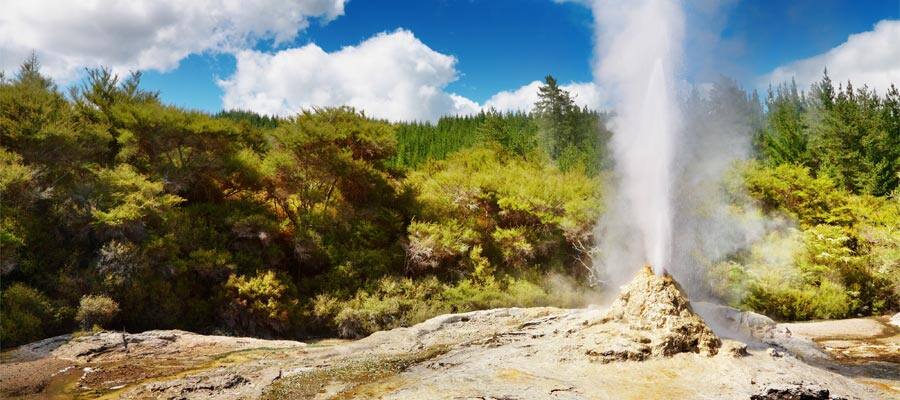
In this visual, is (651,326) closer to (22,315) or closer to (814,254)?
(22,315)

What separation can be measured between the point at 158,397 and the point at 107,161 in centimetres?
1297

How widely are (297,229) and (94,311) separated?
601 cm

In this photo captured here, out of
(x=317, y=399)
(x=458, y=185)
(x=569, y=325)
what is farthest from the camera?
(x=458, y=185)

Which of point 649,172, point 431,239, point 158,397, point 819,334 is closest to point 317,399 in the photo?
point 158,397

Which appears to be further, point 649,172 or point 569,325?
point 649,172

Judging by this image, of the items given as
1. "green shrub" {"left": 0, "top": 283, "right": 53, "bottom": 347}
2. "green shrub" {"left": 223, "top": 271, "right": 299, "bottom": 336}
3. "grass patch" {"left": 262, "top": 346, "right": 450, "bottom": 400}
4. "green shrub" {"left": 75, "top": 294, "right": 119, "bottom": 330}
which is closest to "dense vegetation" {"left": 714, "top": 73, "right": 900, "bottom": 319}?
"grass patch" {"left": 262, "top": 346, "right": 450, "bottom": 400}

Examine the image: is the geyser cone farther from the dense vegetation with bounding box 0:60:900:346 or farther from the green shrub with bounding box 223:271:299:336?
the green shrub with bounding box 223:271:299:336

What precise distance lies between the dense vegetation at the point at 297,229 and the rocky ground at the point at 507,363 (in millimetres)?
3562

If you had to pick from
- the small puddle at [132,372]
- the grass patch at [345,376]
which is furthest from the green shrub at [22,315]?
the grass patch at [345,376]

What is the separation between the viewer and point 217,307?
14.7m

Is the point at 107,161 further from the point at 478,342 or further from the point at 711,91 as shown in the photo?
the point at 711,91

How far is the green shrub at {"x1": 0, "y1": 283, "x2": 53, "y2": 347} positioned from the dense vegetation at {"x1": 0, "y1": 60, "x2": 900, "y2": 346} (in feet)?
0.11

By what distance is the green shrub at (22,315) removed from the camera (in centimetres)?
1146

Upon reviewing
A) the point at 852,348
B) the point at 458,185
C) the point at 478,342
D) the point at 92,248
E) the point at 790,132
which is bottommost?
the point at 852,348
